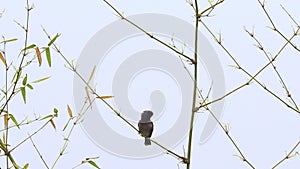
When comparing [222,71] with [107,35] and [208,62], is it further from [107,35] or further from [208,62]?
[107,35]

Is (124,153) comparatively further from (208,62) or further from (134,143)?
(208,62)

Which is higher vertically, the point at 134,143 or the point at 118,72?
the point at 118,72

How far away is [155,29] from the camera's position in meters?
0.76

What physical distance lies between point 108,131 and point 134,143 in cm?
5

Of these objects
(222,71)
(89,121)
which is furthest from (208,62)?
(89,121)

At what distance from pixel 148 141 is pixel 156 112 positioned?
0.10m

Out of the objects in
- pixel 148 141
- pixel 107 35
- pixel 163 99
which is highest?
pixel 107 35

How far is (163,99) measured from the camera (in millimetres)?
720

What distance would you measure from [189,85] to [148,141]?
16cm

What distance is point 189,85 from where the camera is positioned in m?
0.73

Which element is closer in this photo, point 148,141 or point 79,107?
point 148,141

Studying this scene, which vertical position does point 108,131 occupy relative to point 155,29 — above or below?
below

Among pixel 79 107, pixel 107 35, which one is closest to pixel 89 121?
pixel 79 107

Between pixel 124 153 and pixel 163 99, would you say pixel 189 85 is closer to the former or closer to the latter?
pixel 163 99
